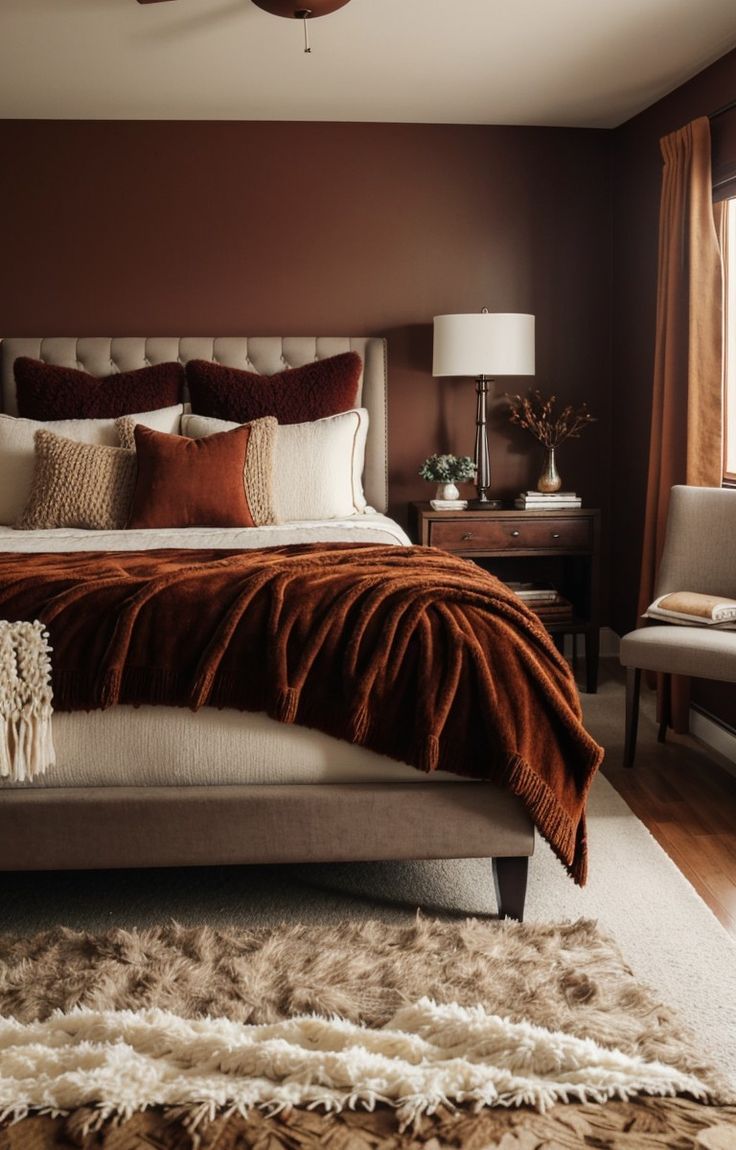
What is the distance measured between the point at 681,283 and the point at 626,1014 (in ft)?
9.47

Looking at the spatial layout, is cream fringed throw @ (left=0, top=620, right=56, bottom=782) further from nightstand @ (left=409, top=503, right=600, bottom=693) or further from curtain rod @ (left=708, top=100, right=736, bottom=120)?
curtain rod @ (left=708, top=100, right=736, bottom=120)

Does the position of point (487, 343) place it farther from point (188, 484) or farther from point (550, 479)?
point (188, 484)

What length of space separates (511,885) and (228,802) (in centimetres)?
68

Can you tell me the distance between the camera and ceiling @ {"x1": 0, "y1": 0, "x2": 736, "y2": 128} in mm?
3418

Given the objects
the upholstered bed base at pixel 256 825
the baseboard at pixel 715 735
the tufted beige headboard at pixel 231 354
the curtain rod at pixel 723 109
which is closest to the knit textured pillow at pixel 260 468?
the tufted beige headboard at pixel 231 354

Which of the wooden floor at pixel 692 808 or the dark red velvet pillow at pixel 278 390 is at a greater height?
the dark red velvet pillow at pixel 278 390

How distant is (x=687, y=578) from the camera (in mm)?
3641

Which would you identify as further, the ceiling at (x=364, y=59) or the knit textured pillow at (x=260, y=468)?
the knit textured pillow at (x=260, y=468)

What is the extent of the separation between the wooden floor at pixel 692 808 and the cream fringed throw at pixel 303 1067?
0.95 meters

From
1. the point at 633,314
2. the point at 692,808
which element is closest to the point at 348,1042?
the point at 692,808

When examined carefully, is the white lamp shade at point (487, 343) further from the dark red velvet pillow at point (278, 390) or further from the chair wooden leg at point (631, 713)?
the chair wooden leg at point (631, 713)

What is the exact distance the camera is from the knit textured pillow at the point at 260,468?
376 cm

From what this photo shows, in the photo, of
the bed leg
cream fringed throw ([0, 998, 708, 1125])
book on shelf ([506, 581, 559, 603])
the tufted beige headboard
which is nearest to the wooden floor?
the bed leg

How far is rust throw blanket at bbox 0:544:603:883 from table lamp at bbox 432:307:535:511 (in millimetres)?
2200
